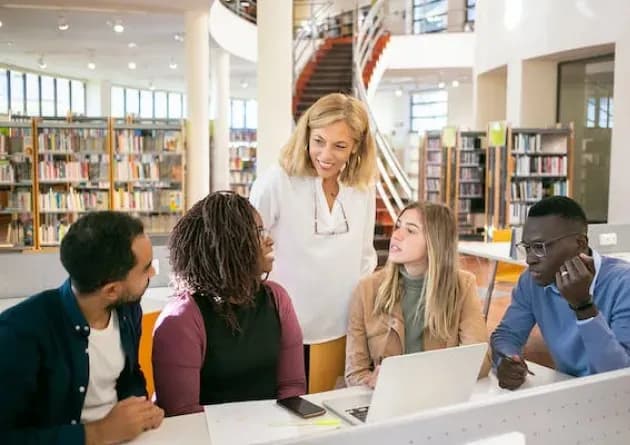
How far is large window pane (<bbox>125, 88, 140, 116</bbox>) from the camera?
65.4 feet

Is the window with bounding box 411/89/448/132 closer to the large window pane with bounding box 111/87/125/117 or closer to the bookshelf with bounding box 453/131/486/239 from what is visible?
the bookshelf with bounding box 453/131/486/239

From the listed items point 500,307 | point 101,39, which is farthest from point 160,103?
point 500,307

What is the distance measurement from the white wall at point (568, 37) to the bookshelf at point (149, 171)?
5.45m

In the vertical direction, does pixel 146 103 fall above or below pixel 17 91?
above

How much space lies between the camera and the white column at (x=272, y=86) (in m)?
6.51

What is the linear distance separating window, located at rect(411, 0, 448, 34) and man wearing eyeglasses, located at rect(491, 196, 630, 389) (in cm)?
1513

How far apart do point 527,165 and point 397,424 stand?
1023 cm

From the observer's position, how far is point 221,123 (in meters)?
12.7

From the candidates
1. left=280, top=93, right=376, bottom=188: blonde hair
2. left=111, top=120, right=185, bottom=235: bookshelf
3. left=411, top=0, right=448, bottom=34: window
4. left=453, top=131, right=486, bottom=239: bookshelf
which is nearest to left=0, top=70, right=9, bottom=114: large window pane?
left=111, top=120, right=185, bottom=235: bookshelf

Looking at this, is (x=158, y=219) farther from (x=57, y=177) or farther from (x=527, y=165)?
(x=527, y=165)

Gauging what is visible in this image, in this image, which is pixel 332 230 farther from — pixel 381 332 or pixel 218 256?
pixel 218 256

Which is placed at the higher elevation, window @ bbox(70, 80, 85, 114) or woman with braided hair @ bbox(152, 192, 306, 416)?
window @ bbox(70, 80, 85, 114)

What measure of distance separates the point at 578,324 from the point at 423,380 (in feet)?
1.84

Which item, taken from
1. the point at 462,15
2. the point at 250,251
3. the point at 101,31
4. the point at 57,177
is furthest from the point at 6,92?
the point at 250,251
